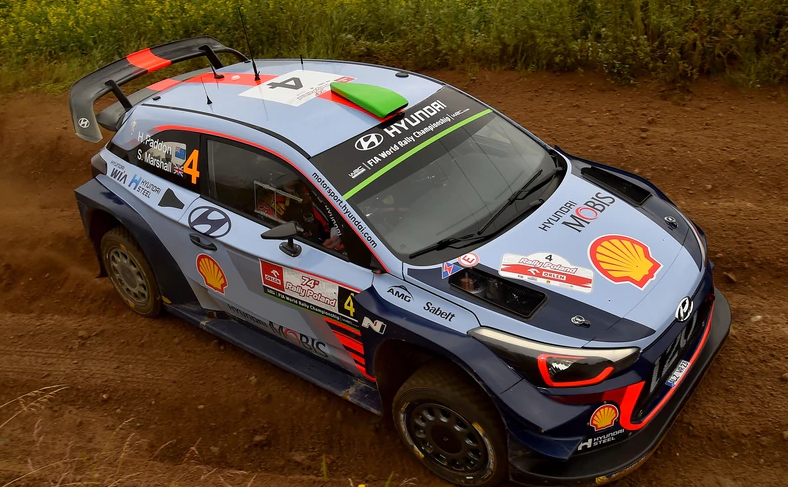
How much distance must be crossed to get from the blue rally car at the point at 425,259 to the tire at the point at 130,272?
33 mm

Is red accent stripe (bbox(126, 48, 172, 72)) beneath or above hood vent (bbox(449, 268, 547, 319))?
above

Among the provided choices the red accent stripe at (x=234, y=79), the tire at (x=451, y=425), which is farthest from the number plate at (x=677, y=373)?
the red accent stripe at (x=234, y=79)

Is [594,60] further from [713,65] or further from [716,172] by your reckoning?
[716,172]

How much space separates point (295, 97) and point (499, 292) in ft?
6.29

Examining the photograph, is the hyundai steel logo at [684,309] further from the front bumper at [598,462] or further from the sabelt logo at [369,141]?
the sabelt logo at [369,141]

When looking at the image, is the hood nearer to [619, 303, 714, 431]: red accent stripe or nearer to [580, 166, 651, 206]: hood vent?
[580, 166, 651, 206]: hood vent

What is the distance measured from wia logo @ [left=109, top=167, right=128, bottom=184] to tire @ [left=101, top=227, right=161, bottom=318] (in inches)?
14.9

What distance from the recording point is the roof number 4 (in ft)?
15.4

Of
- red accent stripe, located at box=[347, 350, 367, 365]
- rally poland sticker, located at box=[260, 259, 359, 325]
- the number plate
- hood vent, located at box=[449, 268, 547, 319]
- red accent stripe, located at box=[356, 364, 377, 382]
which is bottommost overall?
red accent stripe, located at box=[356, 364, 377, 382]

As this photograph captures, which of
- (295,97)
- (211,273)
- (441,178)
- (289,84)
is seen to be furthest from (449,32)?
(211,273)

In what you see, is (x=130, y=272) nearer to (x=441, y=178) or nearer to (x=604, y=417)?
(x=441, y=178)

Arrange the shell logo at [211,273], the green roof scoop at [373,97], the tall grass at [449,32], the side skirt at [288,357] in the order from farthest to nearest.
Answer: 1. the tall grass at [449,32]
2. the shell logo at [211,273]
3. the green roof scoop at [373,97]
4. the side skirt at [288,357]

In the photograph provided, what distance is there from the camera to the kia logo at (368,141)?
162 inches

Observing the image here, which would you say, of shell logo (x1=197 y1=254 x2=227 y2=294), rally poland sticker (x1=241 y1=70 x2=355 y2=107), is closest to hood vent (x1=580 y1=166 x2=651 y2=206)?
rally poland sticker (x1=241 y1=70 x2=355 y2=107)
